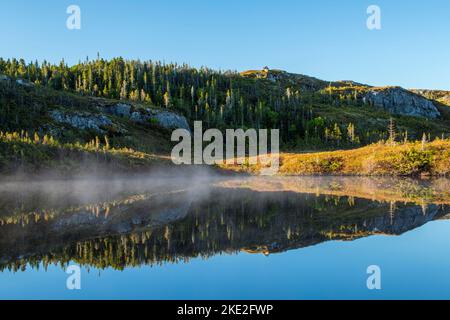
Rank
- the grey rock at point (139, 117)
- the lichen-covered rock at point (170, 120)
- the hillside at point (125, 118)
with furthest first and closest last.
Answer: the lichen-covered rock at point (170, 120) → the grey rock at point (139, 117) → the hillside at point (125, 118)

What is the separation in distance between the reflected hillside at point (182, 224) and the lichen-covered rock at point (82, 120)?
81779 millimetres

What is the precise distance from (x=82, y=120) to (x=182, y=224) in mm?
101691

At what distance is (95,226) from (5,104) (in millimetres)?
106417

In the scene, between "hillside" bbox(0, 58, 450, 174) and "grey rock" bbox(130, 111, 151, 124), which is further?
"grey rock" bbox(130, 111, 151, 124)

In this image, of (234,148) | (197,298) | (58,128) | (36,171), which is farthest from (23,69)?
(197,298)

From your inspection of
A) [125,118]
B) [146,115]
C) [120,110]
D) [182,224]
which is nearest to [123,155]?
[182,224]

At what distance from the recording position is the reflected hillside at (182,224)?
16.2 m

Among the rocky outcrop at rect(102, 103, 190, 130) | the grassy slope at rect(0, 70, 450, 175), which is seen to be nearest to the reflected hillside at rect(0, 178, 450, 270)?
the grassy slope at rect(0, 70, 450, 175)

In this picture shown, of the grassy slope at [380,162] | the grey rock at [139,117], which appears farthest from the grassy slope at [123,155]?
the grey rock at [139,117]

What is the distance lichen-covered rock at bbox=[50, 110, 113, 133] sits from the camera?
112 metres

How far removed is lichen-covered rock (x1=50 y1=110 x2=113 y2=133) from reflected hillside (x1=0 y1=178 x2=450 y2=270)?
8178 centimetres

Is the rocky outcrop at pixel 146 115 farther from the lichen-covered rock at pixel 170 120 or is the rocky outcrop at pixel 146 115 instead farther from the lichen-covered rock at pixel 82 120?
the lichen-covered rock at pixel 82 120

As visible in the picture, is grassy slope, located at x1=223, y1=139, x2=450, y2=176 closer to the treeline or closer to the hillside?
the hillside

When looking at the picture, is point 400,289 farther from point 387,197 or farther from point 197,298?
point 387,197
